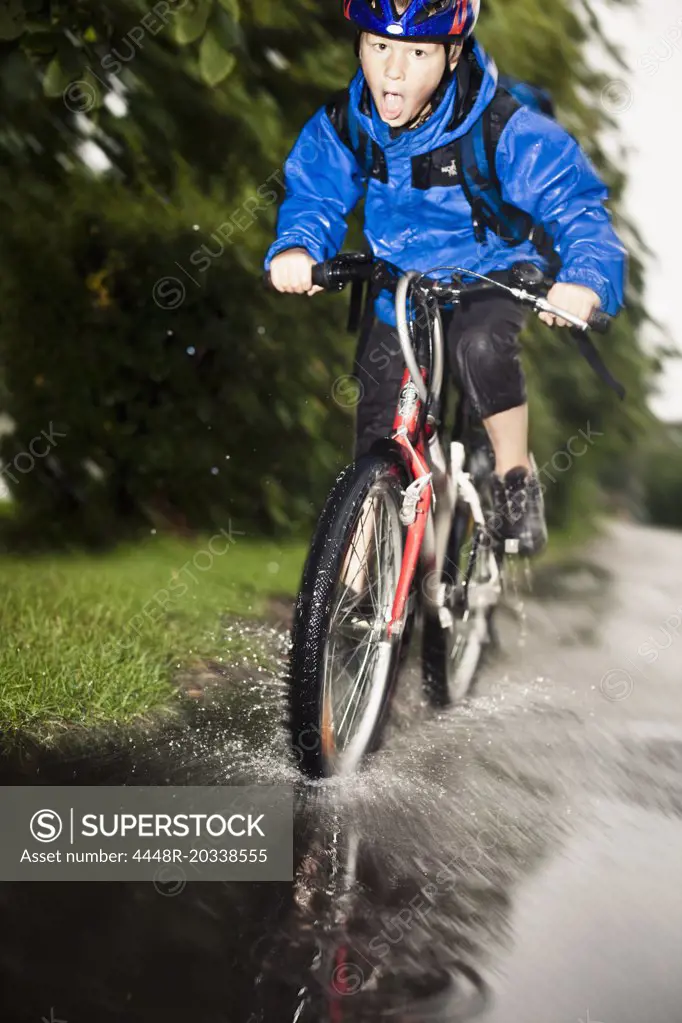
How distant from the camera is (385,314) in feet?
9.03

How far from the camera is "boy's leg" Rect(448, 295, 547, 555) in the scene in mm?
2688

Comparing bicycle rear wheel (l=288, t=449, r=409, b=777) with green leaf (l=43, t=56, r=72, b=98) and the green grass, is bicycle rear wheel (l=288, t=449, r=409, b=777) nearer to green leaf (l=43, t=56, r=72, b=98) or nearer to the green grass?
the green grass

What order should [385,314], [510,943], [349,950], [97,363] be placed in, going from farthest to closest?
[97,363]
[385,314]
[510,943]
[349,950]

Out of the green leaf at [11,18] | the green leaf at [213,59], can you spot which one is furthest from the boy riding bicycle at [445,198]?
the green leaf at [11,18]

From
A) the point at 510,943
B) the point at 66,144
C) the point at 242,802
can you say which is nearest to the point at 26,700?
the point at 242,802

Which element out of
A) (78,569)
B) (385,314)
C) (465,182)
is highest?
(465,182)

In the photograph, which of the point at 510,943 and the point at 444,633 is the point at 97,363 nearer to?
the point at 444,633

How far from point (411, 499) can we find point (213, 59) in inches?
51.1

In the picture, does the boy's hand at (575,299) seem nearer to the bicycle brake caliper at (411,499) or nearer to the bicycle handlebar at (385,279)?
the bicycle handlebar at (385,279)

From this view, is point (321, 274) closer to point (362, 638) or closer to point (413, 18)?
point (413, 18)

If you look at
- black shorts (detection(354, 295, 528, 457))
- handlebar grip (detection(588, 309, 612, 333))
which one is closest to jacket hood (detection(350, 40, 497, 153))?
black shorts (detection(354, 295, 528, 457))

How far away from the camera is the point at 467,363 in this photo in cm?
270

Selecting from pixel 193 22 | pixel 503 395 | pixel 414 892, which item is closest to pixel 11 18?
pixel 193 22

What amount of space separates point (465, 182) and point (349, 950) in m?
1.66
